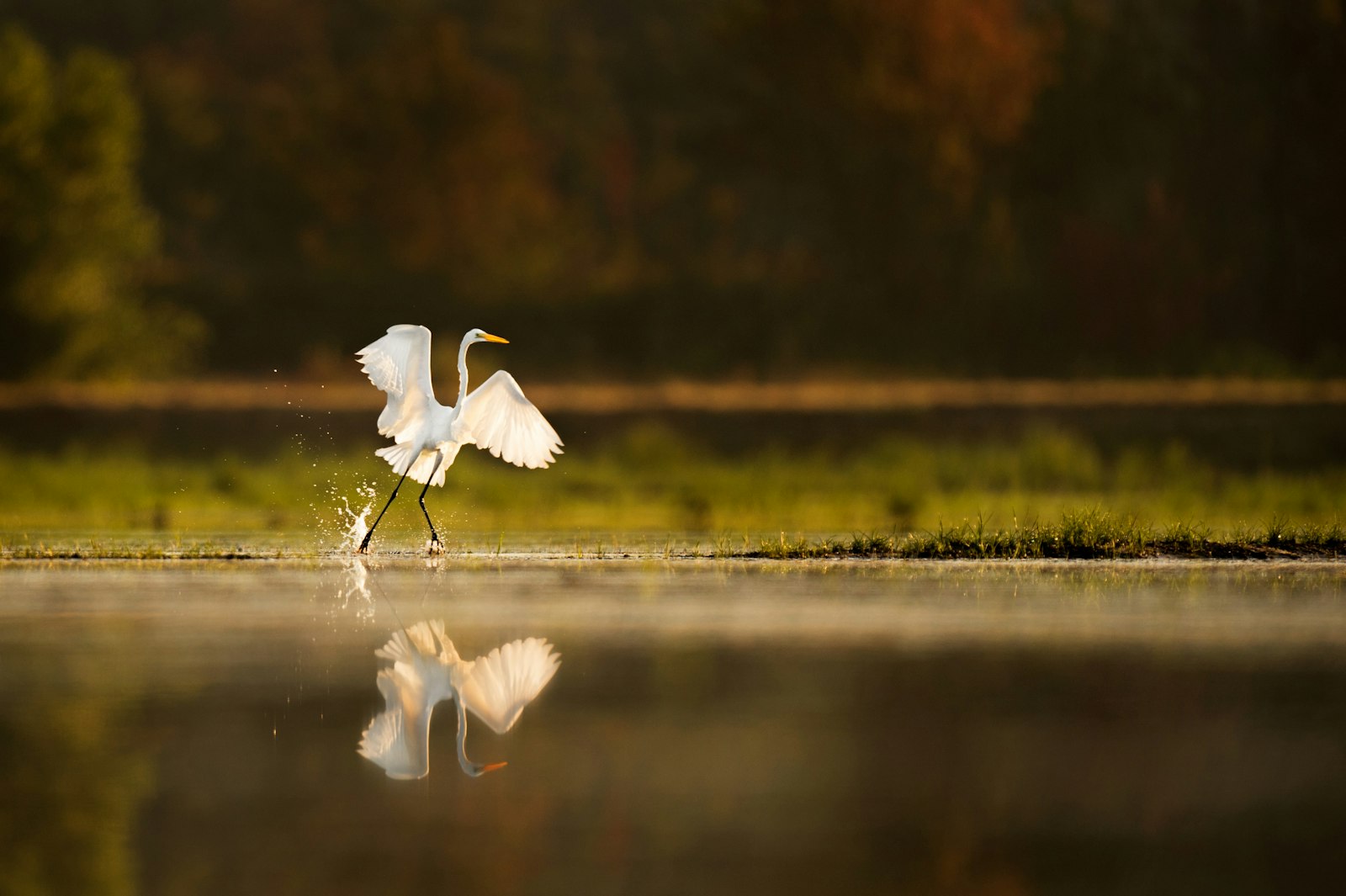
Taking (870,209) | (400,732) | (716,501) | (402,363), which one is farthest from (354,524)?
(870,209)

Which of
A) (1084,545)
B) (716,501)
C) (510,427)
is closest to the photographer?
(1084,545)

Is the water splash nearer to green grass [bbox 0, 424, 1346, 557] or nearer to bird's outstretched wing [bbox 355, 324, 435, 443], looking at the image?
green grass [bbox 0, 424, 1346, 557]

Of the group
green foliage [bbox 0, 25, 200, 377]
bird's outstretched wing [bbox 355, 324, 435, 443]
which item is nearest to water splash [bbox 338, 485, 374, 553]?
bird's outstretched wing [bbox 355, 324, 435, 443]

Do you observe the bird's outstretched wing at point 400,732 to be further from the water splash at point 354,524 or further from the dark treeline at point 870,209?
the dark treeline at point 870,209

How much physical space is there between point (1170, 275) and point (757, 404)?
12.7m

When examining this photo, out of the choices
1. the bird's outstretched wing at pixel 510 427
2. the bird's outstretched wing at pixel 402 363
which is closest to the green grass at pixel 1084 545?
the bird's outstretched wing at pixel 510 427

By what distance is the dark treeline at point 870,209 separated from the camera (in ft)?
128

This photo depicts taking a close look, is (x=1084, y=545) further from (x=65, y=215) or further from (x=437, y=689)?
(x=65, y=215)

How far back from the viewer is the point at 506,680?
8.56 meters

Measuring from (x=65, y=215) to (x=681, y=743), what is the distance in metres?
26.7

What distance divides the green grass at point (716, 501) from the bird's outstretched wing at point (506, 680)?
5558 millimetres

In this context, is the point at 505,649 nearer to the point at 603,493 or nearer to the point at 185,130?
the point at 603,493

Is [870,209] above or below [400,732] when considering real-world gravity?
above

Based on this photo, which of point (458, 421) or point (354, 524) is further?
point (354, 524)
